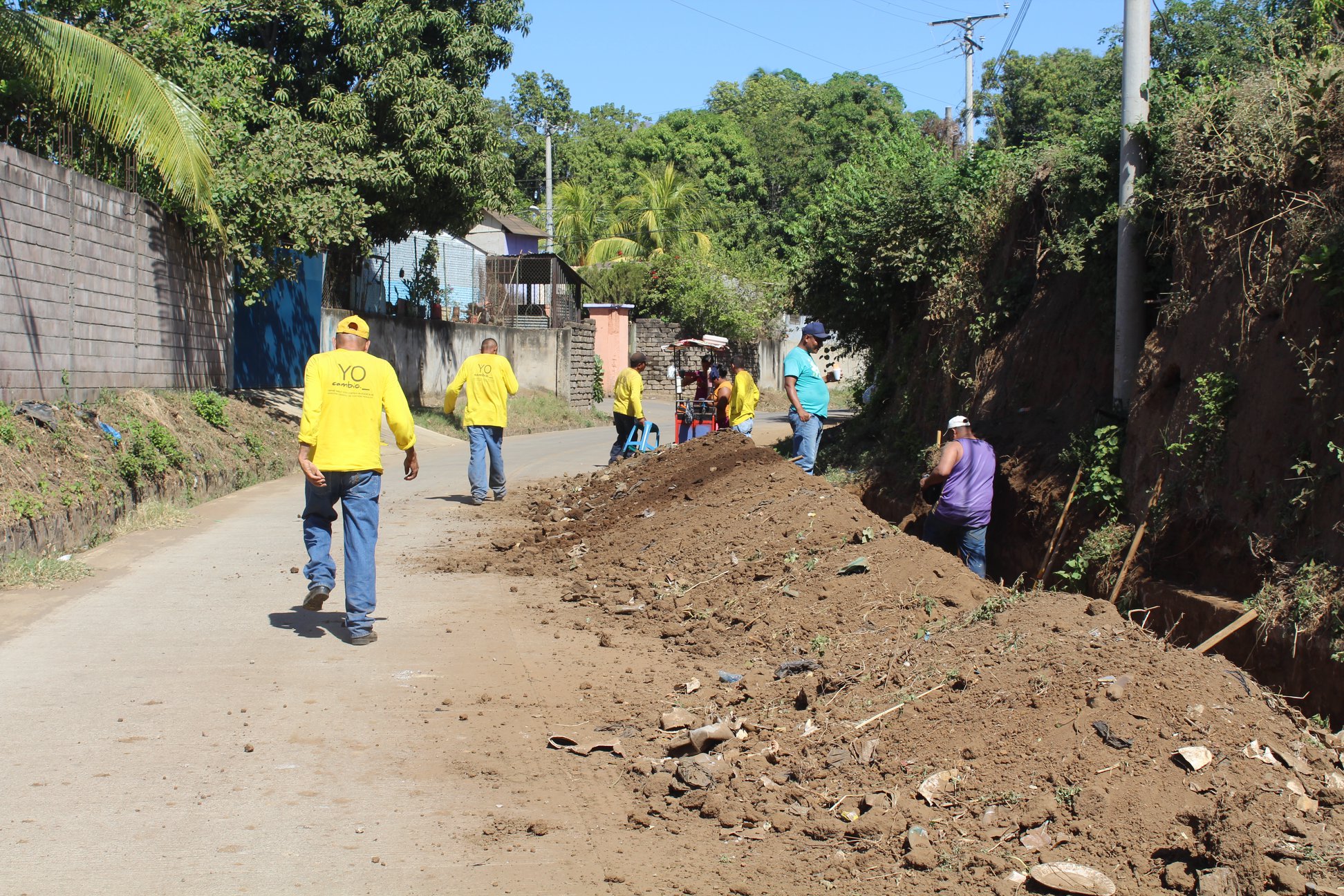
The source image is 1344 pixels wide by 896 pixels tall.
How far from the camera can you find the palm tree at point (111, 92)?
37.1 feet

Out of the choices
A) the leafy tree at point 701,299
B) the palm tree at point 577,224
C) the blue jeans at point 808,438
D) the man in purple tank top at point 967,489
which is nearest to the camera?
the man in purple tank top at point 967,489

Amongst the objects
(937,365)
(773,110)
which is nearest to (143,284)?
(937,365)

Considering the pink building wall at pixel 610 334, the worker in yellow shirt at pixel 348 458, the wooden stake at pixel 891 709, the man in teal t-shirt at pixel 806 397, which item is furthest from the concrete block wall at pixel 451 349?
the wooden stake at pixel 891 709

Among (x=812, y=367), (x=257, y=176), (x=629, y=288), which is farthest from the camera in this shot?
(x=629, y=288)

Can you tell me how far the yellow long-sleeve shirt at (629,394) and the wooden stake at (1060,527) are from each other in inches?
292

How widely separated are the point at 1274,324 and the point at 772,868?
5588 mm

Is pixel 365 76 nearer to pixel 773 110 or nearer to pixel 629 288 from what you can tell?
pixel 629 288

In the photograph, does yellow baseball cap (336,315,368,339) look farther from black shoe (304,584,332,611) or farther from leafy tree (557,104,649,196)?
leafy tree (557,104,649,196)

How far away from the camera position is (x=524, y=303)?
37875mm

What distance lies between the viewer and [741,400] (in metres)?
15.1

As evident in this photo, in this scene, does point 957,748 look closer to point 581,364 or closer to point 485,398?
point 485,398

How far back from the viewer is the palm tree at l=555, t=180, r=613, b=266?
49.4 meters

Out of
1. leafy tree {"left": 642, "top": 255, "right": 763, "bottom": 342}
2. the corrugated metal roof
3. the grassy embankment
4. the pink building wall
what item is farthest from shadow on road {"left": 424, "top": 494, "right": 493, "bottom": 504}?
the corrugated metal roof

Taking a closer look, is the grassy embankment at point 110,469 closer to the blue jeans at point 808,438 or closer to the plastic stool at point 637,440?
the plastic stool at point 637,440
